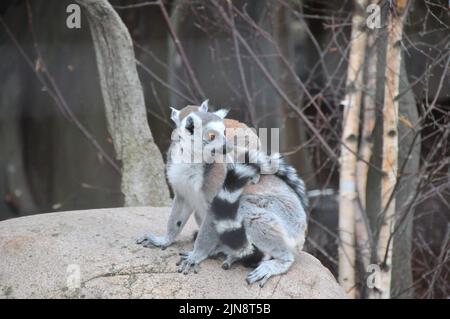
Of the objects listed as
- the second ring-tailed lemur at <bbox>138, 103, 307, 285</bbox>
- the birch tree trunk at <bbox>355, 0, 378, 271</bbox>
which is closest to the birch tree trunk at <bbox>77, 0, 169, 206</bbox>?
the birch tree trunk at <bbox>355, 0, 378, 271</bbox>

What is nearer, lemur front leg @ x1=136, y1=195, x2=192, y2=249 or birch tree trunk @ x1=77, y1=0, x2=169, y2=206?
lemur front leg @ x1=136, y1=195, x2=192, y2=249

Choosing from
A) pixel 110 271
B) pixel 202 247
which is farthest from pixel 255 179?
pixel 110 271

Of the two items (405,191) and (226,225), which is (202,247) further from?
(405,191)

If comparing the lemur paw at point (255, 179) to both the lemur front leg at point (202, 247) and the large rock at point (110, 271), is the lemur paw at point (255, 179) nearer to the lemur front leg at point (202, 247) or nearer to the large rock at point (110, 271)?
the lemur front leg at point (202, 247)

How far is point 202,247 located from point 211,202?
0.23m

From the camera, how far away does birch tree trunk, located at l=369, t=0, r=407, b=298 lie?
457cm

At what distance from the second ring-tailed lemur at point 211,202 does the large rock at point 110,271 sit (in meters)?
0.08

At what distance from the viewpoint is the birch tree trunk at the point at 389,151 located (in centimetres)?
457

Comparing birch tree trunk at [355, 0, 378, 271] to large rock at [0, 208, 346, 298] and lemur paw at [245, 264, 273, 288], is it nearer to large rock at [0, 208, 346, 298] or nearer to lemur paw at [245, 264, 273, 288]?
large rock at [0, 208, 346, 298]

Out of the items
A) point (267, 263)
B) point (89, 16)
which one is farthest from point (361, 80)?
point (267, 263)

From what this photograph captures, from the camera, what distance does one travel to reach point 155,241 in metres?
3.11

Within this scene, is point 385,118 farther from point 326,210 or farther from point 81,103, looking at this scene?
point 81,103

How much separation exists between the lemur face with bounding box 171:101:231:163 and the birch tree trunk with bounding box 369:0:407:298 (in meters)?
2.07

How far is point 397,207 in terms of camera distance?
5160 mm
